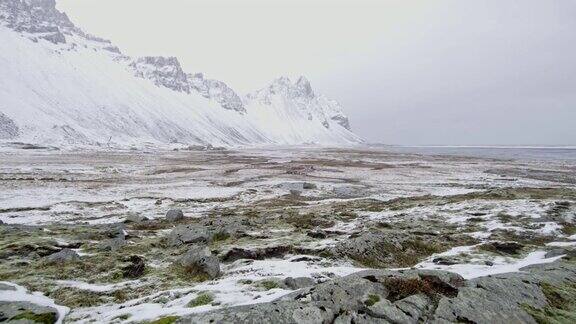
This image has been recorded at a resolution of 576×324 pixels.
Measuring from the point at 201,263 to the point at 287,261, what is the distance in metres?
3.74

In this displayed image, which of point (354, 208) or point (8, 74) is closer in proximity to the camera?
point (354, 208)

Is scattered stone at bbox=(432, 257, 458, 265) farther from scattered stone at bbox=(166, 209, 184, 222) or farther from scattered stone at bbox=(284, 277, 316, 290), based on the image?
scattered stone at bbox=(166, 209, 184, 222)

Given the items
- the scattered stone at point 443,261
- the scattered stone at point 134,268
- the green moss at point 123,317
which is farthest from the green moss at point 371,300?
the scattered stone at point 134,268

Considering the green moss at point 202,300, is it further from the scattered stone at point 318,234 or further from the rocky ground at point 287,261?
the scattered stone at point 318,234

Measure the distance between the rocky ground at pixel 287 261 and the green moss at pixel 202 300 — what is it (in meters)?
0.06

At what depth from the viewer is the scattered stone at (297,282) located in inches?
521

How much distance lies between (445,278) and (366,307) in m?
3.32

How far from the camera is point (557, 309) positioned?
1077 centimetres

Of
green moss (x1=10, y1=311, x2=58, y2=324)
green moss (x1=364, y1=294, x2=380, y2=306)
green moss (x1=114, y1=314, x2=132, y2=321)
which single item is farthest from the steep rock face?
green moss (x1=364, y1=294, x2=380, y2=306)

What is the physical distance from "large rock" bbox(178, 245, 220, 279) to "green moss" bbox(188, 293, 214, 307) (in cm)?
281

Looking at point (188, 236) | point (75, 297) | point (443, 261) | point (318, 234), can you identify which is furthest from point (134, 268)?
point (443, 261)

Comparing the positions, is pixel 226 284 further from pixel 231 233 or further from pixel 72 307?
pixel 231 233

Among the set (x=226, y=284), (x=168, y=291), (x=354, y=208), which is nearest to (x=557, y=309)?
(x=226, y=284)

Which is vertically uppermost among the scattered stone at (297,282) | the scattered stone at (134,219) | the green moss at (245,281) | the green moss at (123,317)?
the scattered stone at (297,282)
